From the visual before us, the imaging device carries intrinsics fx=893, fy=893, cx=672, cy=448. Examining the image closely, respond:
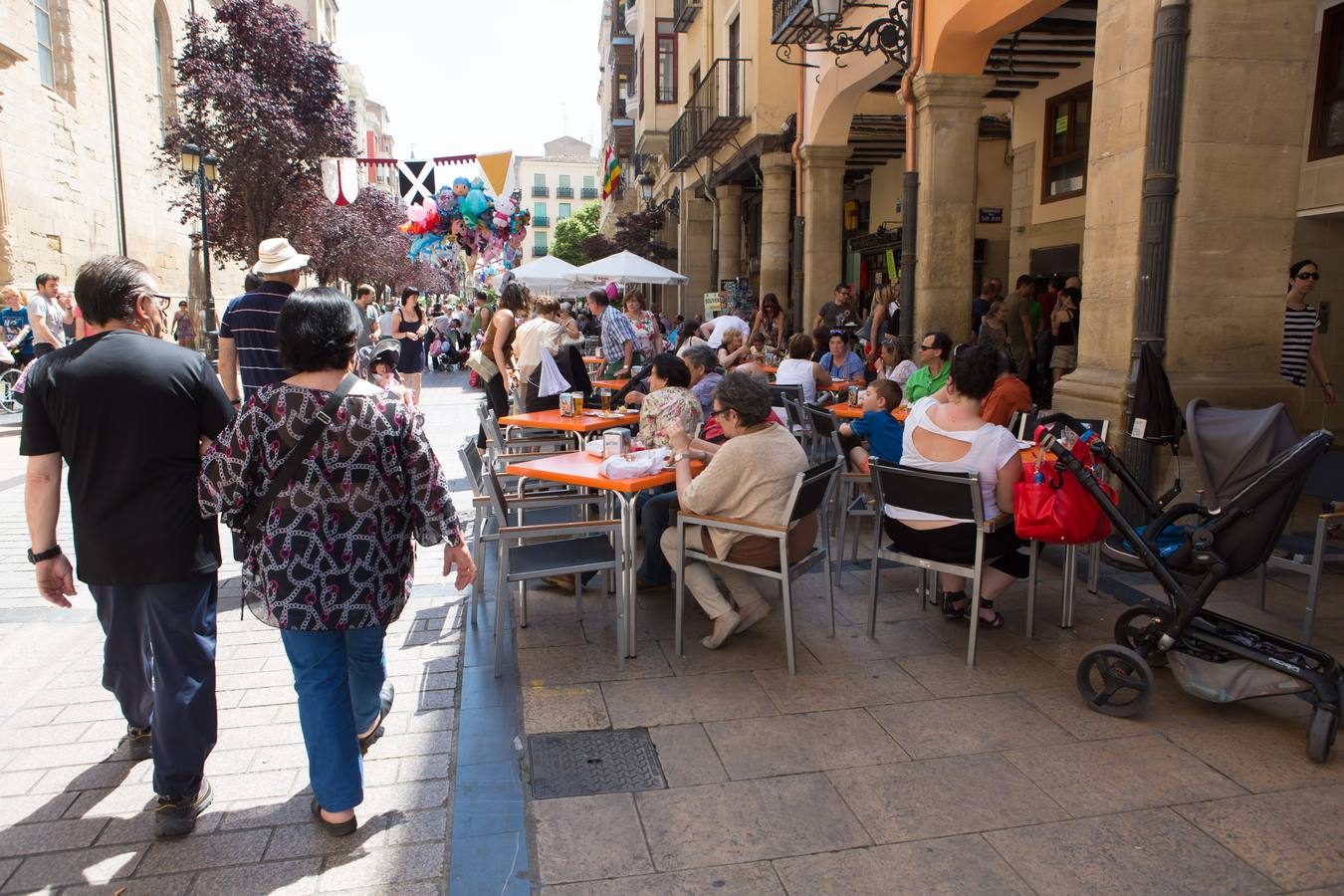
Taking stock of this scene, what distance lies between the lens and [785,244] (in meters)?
15.1

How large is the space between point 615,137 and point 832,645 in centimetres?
3288

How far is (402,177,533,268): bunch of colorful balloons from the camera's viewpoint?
739 inches

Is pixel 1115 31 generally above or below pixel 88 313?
above

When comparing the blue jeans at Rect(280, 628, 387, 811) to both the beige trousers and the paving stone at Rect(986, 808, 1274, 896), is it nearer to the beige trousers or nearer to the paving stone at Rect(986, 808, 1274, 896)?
the beige trousers

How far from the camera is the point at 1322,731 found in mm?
3051

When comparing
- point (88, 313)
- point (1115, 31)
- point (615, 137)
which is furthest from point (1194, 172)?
point (615, 137)

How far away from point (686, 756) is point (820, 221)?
1073cm

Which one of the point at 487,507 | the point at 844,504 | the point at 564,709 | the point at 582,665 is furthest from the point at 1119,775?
the point at 487,507

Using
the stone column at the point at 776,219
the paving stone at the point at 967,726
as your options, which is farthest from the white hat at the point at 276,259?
the stone column at the point at 776,219

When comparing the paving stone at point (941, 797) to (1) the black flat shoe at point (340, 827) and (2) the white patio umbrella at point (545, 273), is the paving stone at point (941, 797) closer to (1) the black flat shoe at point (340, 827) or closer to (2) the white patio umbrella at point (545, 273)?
(1) the black flat shoe at point (340, 827)

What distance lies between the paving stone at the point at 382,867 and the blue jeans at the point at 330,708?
0.17m

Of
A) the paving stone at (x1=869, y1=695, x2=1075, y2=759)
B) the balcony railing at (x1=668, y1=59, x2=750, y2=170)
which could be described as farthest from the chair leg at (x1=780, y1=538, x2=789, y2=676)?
the balcony railing at (x1=668, y1=59, x2=750, y2=170)

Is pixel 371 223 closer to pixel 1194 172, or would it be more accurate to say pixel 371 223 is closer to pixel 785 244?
pixel 785 244

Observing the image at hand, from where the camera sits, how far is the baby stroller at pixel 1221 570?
3.09 meters
